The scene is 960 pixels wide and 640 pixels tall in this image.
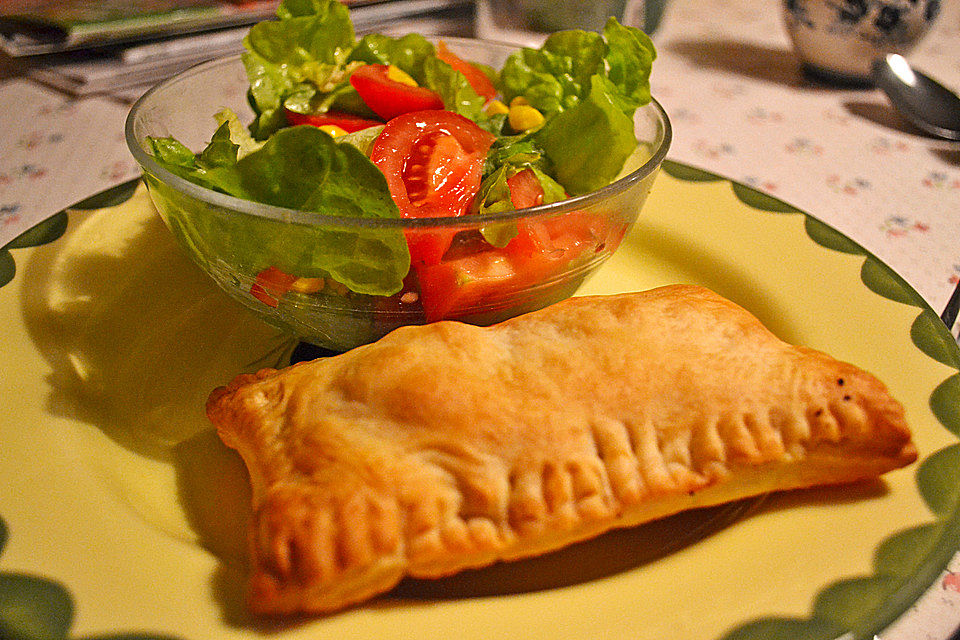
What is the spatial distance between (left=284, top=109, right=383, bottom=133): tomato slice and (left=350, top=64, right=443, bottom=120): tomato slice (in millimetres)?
44

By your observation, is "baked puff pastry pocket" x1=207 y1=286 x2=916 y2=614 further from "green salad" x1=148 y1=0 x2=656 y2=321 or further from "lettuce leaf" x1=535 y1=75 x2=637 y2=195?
"lettuce leaf" x1=535 y1=75 x2=637 y2=195

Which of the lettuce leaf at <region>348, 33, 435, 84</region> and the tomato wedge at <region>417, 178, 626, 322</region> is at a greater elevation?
the lettuce leaf at <region>348, 33, 435, 84</region>

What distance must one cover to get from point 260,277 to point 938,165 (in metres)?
2.27

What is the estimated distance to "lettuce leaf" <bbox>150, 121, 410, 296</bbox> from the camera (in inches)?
45.8

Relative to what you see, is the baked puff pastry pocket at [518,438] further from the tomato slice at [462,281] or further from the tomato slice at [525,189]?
the tomato slice at [525,189]

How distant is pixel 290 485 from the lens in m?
0.96

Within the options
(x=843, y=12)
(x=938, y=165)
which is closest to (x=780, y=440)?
Result: (x=938, y=165)

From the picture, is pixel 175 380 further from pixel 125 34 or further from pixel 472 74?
pixel 125 34

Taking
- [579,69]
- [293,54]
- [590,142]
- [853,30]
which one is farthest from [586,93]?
[853,30]

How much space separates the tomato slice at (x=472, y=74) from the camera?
6.03 ft

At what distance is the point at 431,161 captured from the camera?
1.38m

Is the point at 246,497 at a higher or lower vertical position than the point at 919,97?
lower

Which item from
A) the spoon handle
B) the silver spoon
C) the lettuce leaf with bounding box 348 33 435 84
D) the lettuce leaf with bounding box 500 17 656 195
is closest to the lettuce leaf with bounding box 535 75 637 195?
the lettuce leaf with bounding box 500 17 656 195

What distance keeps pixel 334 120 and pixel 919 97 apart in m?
2.22
